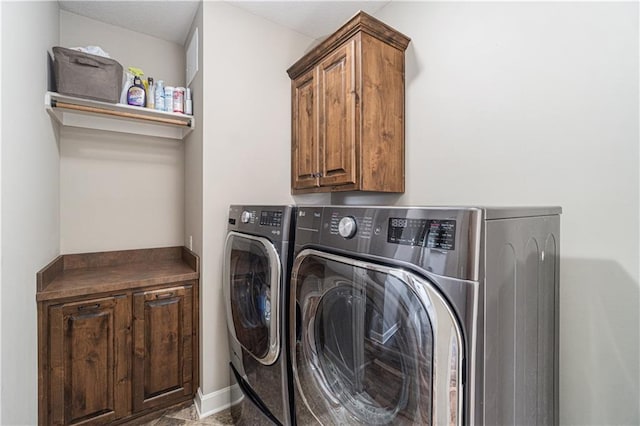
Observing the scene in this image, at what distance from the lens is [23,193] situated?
50.4 inches

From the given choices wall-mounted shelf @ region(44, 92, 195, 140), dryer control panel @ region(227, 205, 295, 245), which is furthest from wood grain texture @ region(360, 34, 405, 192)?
wall-mounted shelf @ region(44, 92, 195, 140)

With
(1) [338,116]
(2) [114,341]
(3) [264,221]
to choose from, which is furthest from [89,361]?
(1) [338,116]

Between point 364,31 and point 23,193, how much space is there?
1.82 metres

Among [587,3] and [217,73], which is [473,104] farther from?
[217,73]

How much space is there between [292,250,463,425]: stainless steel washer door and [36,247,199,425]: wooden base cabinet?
43.6 inches

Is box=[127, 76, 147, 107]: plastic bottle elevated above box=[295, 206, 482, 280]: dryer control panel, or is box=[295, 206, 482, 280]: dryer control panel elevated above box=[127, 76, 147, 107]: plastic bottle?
box=[127, 76, 147, 107]: plastic bottle

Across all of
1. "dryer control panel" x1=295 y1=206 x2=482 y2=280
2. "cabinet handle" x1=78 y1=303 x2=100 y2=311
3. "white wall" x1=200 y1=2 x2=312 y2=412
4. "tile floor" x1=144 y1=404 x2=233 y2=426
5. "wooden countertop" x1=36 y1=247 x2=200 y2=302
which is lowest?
"tile floor" x1=144 y1=404 x2=233 y2=426

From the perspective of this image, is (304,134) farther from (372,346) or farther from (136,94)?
(372,346)

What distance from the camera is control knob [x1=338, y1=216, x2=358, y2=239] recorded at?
91 cm

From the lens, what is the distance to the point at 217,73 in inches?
75.4

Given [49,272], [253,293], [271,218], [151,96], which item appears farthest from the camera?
[151,96]

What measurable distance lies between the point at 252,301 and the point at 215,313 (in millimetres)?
522

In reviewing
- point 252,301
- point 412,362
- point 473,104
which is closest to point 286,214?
point 252,301

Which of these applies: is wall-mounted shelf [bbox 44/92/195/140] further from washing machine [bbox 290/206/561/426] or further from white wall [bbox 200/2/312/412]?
washing machine [bbox 290/206/561/426]
